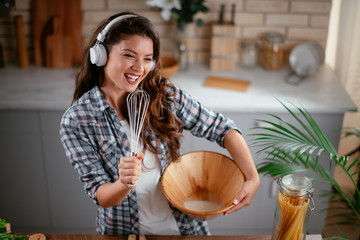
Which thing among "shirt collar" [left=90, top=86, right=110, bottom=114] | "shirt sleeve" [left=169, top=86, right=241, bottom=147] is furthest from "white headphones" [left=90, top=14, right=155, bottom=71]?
"shirt sleeve" [left=169, top=86, right=241, bottom=147]

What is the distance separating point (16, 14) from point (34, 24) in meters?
0.14

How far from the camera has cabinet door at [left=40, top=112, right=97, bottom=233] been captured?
2.29m

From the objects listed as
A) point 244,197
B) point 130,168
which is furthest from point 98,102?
point 244,197

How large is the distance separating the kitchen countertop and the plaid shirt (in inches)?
26.1

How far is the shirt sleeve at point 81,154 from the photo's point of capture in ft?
4.25

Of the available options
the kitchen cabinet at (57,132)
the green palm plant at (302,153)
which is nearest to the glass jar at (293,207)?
the green palm plant at (302,153)

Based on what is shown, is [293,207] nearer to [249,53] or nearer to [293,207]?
[293,207]

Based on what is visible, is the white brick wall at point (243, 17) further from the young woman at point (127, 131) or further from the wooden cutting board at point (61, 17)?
the young woman at point (127, 131)

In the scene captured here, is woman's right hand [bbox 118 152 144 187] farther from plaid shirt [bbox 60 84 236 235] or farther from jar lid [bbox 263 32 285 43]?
jar lid [bbox 263 32 285 43]

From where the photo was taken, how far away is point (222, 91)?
92.7 inches

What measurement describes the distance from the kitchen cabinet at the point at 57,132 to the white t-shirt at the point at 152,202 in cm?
81

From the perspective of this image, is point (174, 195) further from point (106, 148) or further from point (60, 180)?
point (60, 180)

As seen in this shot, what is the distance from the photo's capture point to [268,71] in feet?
8.57

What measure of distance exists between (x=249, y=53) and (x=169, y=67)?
1.77ft
